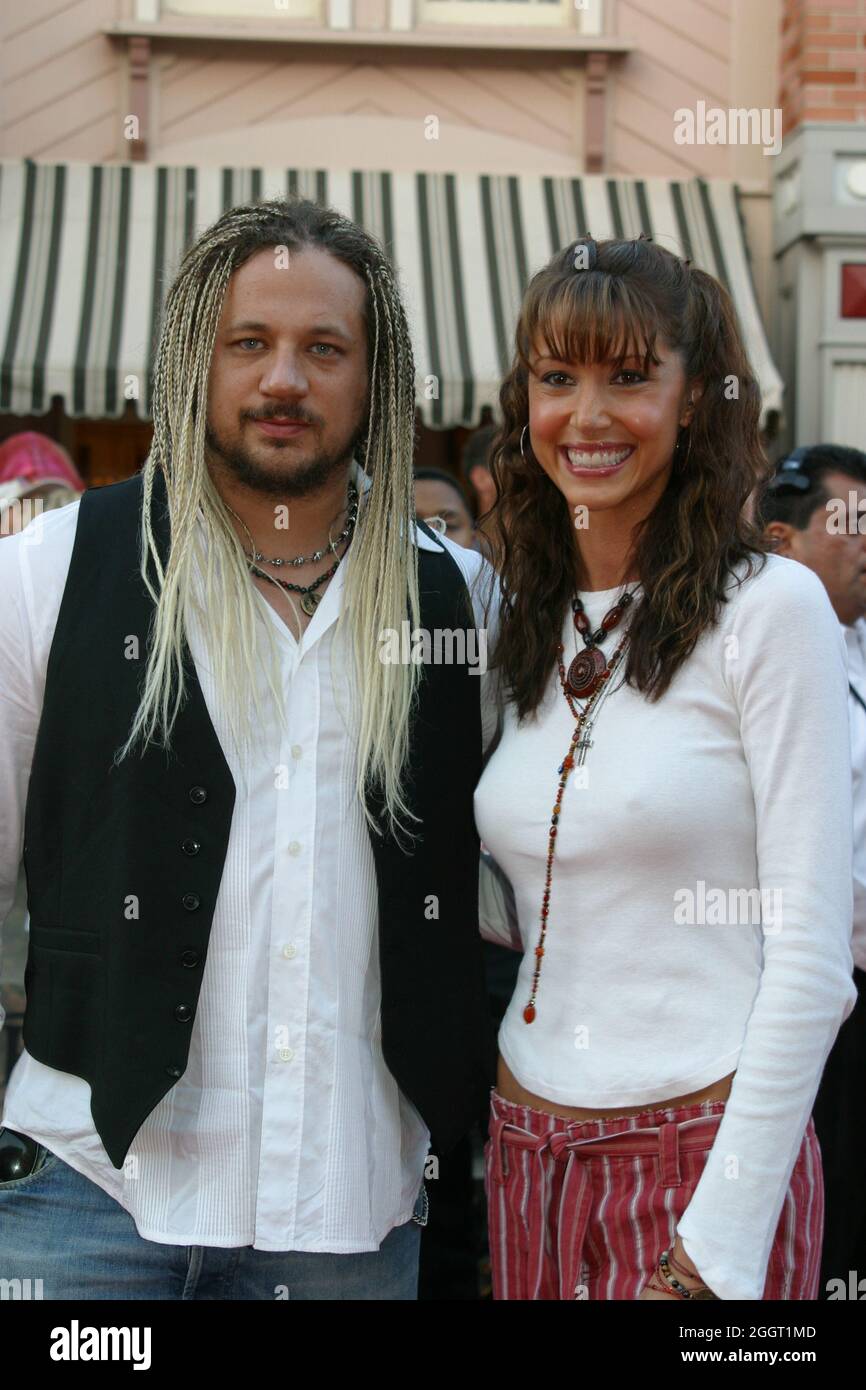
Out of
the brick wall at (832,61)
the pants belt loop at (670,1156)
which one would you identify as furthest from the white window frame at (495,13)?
the pants belt loop at (670,1156)

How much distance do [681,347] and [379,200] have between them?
5.24m

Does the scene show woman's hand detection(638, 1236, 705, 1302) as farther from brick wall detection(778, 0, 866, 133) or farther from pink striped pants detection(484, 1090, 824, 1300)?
brick wall detection(778, 0, 866, 133)

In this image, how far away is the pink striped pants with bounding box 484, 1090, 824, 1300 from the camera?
1.89 m

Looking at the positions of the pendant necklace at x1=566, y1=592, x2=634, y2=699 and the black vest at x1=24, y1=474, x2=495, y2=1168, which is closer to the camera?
the black vest at x1=24, y1=474, x2=495, y2=1168

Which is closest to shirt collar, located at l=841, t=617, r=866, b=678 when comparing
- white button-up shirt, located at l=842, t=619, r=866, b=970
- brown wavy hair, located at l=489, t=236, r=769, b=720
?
white button-up shirt, located at l=842, t=619, r=866, b=970

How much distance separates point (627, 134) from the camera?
730 centimetres

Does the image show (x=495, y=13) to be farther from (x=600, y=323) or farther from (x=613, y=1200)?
(x=613, y=1200)

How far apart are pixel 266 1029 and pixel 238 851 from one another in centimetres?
23

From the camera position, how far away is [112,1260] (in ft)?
6.31

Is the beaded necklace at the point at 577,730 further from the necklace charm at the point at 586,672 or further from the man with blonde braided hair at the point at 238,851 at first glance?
the man with blonde braided hair at the point at 238,851

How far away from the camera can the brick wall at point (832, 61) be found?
6820 millimetres

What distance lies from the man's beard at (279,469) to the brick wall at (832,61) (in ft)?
18.2

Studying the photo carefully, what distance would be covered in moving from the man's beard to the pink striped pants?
90 centimetres

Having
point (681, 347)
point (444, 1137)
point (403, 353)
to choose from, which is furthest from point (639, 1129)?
point (403, 353)
